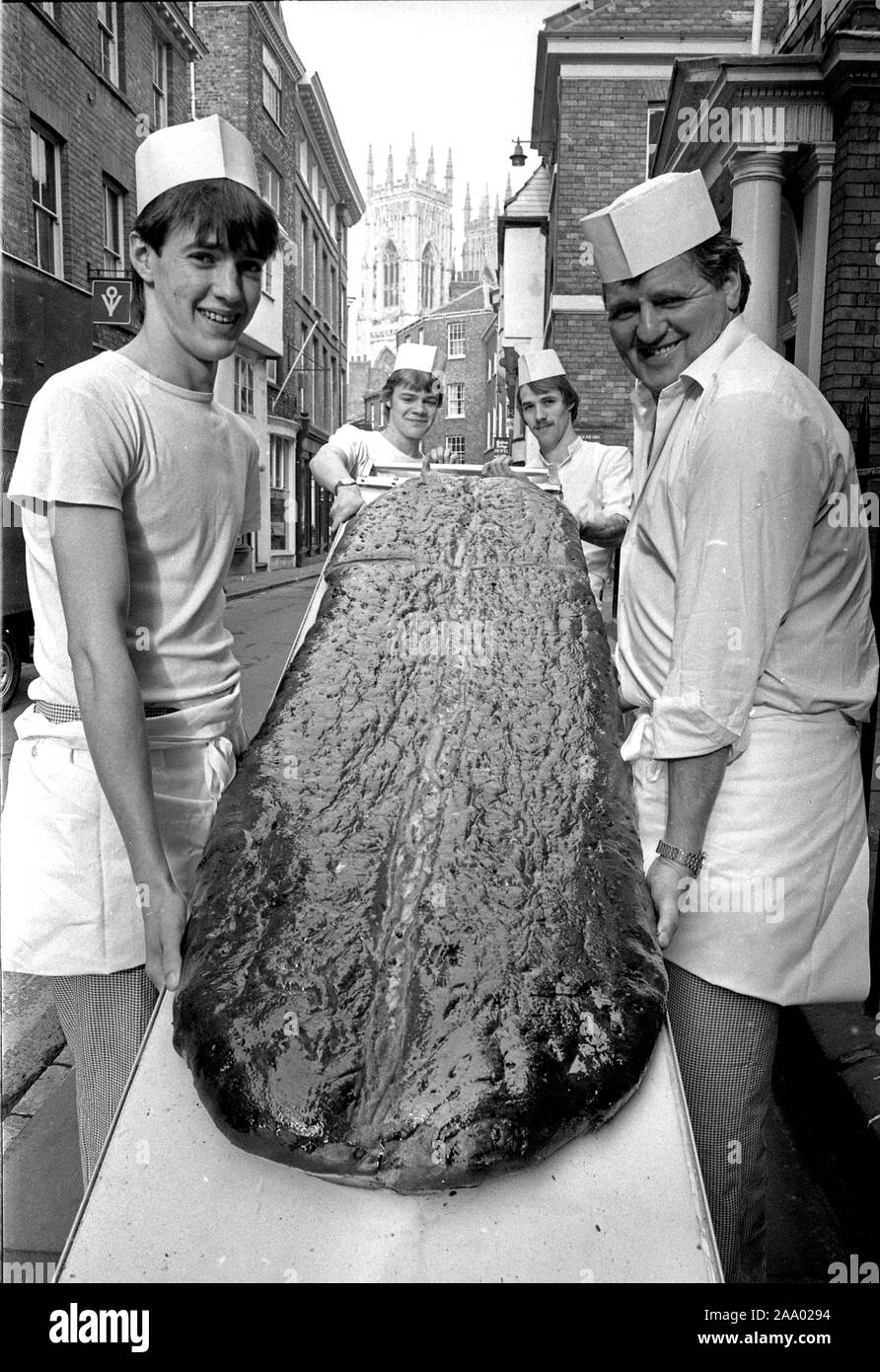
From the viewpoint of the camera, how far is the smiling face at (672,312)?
1.49 metres

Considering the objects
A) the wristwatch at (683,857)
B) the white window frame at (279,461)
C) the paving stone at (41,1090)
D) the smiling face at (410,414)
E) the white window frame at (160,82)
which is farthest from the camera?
the white window frame at (279,461)

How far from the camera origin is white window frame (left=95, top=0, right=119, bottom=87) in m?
11.1

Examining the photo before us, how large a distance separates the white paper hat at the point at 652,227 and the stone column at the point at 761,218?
4.84m

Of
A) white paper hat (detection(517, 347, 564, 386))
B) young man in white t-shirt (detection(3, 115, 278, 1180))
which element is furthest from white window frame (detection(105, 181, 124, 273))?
young man in white t-shirt (detection(3, 115, 278, 1180))

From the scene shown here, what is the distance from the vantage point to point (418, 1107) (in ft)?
3.22

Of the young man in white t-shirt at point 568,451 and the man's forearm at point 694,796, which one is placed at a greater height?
the young man in white t-shirt at point 568,451

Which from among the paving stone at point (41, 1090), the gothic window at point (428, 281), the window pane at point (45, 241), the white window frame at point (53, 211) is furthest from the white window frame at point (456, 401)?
the paving stone at point (41, 1090)

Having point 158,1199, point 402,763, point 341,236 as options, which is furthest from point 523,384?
point 341,236

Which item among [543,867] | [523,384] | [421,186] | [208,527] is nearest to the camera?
[543,867]

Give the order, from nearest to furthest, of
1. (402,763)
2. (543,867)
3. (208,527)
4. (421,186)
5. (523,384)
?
(543,867) → (402,763) → (208,527) → (523,384) → (421,186)

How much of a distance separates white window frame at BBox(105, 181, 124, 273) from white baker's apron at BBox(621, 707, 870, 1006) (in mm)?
11634

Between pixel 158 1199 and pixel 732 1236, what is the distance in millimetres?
1001

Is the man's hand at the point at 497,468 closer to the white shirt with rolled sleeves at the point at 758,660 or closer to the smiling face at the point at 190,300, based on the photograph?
the white shirt with rolled sleeves at the point at 758,660
